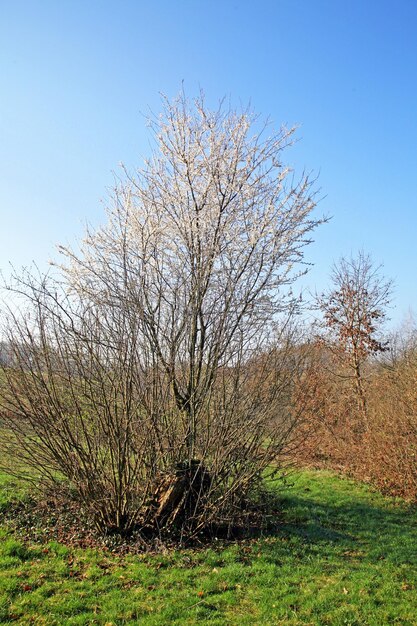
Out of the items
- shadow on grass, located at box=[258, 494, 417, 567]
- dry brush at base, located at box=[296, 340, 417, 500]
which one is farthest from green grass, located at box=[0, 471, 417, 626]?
dry brush at base, located at box=[296, 340, 417, 500]

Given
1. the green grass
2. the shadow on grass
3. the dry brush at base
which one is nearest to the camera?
the green grass

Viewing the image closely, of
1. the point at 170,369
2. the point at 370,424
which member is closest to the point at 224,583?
the point at 170,369

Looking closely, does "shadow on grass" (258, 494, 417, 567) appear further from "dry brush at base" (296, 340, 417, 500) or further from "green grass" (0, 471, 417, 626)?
"dry brush at base" (296, 340, 417, 500)

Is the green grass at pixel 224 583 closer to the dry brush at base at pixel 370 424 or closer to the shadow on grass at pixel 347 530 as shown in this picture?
the shadow on grass at pixel 347 530

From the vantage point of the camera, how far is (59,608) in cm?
367

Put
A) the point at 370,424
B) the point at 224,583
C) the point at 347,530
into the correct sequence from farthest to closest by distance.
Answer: the point at 370,424, the point at 347,530, the point at 224,583

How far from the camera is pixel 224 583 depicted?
4.39m

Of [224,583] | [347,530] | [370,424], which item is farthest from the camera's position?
[370,424]

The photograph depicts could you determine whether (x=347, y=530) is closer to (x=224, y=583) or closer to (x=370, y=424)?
(x=224, y=583)

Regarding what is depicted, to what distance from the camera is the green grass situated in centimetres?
371

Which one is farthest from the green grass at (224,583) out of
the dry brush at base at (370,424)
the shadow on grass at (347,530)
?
the dry brush at base at (370,424)

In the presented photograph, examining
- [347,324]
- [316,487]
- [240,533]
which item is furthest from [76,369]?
[347,324]

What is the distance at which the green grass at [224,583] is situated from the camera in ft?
12.2

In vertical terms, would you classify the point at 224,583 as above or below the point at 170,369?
below
